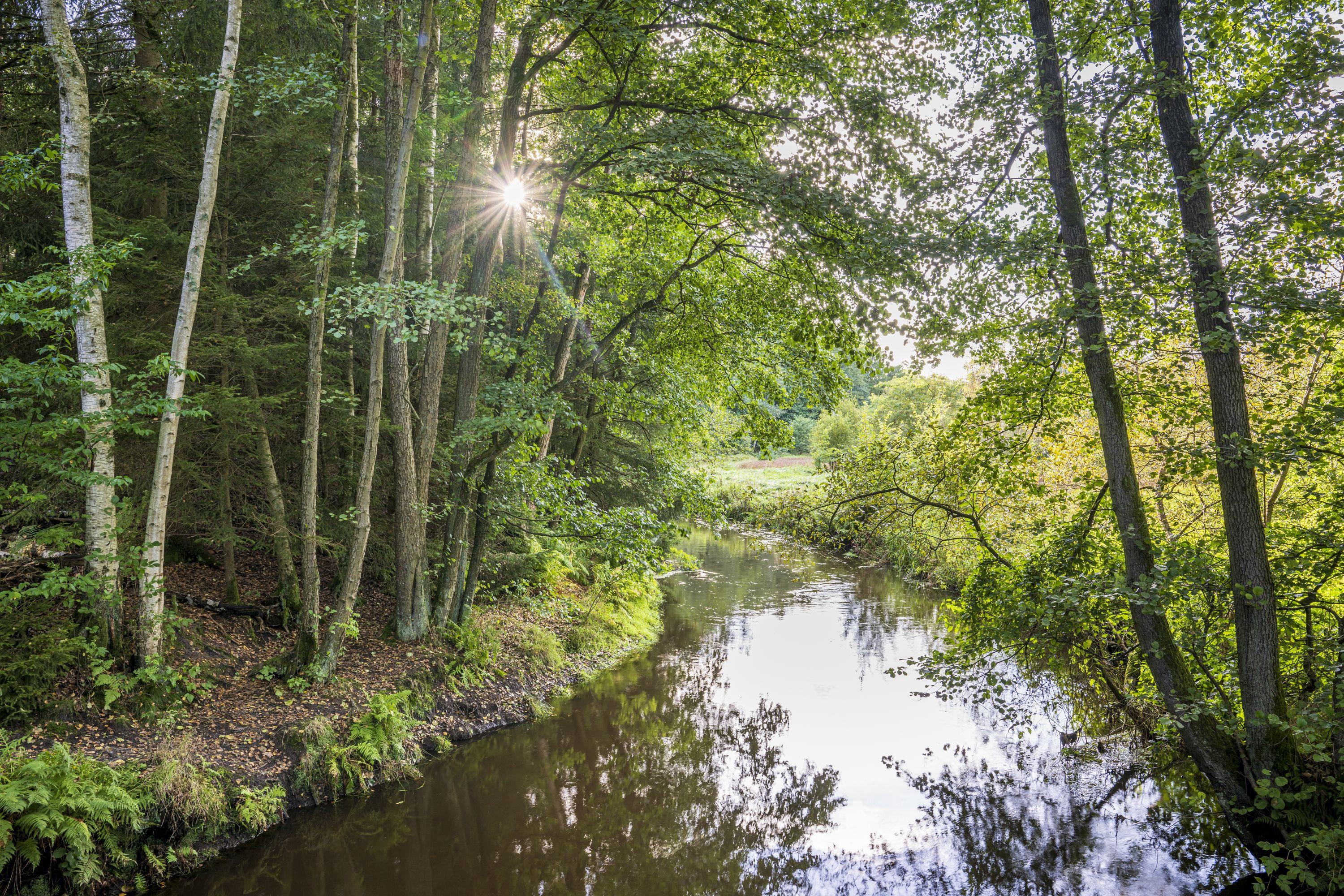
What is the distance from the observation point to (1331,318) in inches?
187

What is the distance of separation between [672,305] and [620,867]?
7216 millimetres

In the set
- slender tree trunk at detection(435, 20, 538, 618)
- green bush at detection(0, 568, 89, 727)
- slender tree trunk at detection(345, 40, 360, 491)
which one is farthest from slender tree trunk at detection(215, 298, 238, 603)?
slender tree trunk at detection(435, 20, 538, 618)

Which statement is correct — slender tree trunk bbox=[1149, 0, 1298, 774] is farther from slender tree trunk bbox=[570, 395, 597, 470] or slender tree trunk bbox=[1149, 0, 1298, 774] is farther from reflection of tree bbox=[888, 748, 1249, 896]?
slender tree trunk bbox=[570, 395, 597, 470]

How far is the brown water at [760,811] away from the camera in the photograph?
6.25 meters

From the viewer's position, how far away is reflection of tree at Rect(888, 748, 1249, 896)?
248 inches

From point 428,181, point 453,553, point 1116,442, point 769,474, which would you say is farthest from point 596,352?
point 769,474

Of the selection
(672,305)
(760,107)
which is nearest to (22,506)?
(672,305)

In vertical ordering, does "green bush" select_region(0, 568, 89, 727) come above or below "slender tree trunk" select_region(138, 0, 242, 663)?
below

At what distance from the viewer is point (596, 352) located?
10.1 metres

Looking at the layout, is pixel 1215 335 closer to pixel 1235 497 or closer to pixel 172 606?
pixel 1235 497

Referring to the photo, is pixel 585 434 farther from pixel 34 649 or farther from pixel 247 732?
pixel 34 649

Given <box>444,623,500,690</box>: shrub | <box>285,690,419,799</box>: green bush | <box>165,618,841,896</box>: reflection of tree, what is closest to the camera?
<box>165,618,841,896</box>: reflection of tree

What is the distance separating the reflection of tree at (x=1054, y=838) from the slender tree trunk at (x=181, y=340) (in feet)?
25.4

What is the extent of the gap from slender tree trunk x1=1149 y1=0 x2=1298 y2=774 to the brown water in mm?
1978
